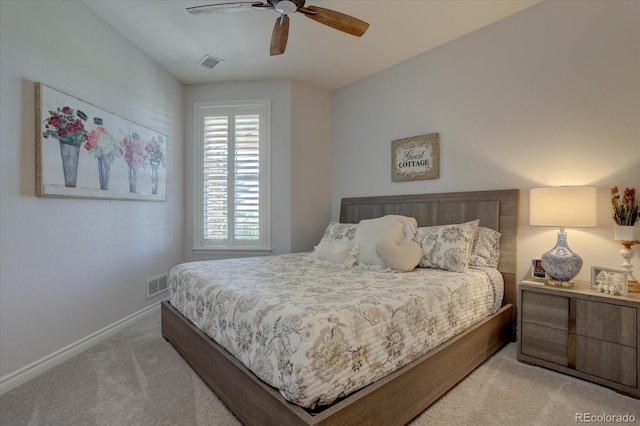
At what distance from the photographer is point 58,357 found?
232 cm

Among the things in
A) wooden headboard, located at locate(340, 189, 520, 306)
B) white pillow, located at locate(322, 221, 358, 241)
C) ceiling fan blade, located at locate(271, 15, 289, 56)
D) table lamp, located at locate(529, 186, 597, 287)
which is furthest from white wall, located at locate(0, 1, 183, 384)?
table lamp, located at locate(529, 186, 597, 287)

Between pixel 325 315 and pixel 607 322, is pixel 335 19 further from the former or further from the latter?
pixel 607 322

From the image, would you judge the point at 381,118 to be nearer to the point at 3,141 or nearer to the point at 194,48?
the point at 194,48

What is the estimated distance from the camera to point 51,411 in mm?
1769

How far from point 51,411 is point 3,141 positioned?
1.65m

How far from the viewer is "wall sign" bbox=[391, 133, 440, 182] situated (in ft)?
10.7

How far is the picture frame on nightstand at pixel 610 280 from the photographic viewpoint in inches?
78.7

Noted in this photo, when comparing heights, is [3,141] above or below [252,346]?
above

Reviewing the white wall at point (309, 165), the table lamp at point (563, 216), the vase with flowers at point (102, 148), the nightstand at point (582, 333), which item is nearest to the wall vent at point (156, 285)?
the vase with flowers at point (102, 148)

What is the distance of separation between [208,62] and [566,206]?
140 inches

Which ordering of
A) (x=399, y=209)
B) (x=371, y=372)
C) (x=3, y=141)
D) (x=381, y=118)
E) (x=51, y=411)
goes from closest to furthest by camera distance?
(x=371, y=372) → (x=51, y=411) → (x=3, y=141) → (x=399, y=209) → (x=381, y=118)

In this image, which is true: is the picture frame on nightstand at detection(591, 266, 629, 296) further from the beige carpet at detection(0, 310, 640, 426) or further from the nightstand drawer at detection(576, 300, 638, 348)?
the beige carpet at detection(0, 310, 640, 426)

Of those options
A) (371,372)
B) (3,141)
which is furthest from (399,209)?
(3,141)

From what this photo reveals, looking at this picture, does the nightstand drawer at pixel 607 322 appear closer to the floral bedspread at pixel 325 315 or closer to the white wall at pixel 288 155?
the floral bedspread at pixel 325 315
